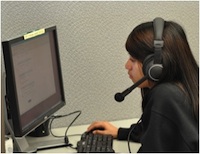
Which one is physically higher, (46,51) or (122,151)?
(46,51)

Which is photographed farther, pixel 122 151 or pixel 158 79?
pixel 122 151

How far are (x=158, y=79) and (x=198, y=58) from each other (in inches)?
21.3

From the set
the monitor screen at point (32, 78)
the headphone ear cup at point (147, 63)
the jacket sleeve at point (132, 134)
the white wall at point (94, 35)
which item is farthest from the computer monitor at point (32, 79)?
the headphone ear cup at point (147, 63)

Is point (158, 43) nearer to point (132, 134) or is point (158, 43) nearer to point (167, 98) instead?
point (167, 98)

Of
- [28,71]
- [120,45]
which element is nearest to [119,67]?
[120,45]

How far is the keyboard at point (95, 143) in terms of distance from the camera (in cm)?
125

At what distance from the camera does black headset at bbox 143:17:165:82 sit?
1.11 m

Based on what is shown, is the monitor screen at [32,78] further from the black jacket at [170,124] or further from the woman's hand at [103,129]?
the black jacket at [170,124]

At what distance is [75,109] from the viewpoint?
1573 mm

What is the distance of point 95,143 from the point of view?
1.30m

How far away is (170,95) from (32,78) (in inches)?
17.5

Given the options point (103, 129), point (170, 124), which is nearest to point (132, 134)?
point (103, 129)

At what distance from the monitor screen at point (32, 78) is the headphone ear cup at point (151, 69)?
37 centimetres

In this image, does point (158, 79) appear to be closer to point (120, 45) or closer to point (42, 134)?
point (120, 45)
